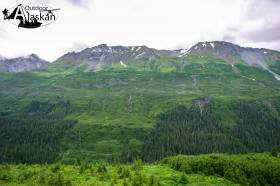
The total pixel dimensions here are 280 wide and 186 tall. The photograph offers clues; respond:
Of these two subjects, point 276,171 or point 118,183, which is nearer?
point 118,183

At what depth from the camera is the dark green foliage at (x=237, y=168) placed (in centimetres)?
10019

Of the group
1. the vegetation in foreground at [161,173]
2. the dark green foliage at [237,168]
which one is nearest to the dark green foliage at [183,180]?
the vegetation in foreground at [161,173]

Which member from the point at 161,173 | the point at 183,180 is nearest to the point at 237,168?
the point at 183,180

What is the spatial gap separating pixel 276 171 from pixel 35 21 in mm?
77515

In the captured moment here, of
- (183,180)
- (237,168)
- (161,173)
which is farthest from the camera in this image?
(237,168)

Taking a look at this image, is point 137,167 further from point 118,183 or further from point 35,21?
point 35,21

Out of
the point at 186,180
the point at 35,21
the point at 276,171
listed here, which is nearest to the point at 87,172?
the point at 186,180

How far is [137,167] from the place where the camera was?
89875 mm

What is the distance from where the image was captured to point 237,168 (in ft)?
337

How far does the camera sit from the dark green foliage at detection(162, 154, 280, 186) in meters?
100

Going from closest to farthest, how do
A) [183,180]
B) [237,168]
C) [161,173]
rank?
[183,180] < [161,173] < [237,168]

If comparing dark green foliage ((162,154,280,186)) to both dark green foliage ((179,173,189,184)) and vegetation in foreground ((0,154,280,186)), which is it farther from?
dark green foliage ((179,173,189,184))

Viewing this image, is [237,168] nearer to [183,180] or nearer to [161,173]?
[183,180]

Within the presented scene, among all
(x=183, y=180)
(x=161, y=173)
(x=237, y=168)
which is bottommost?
(x=237, y=168)
